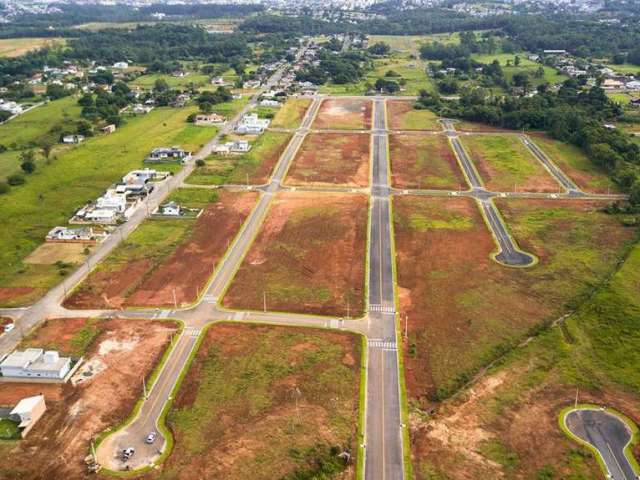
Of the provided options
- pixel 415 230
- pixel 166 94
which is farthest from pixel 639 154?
pixel 166 94

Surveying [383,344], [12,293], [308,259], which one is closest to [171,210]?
[308,259]

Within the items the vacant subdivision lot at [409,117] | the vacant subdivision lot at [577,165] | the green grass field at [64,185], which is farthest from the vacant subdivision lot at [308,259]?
the vacant subdivision lot at [409,117]

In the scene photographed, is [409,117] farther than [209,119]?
Yes

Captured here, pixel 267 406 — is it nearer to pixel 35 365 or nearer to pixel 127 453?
pixel 127 453

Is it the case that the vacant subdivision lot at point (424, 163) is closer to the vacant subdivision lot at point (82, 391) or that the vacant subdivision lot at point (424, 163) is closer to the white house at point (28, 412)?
the vacant subdivision lot at point (82, 391)

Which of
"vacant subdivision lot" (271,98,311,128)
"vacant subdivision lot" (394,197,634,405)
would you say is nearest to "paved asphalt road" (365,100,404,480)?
"vacant subdivision lot" (394,197,634,405)

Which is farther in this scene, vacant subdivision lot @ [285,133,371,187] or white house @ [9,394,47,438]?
vacant subdivision lot @ [285,133,371,187]

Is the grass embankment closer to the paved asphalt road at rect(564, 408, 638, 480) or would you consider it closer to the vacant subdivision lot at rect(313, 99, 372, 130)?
the vacant subdivision lot at rect(313, 99, 372, 130)
